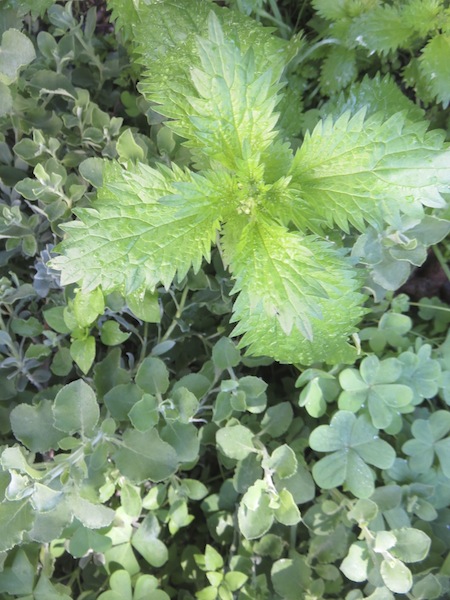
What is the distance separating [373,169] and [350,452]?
0.66 metres

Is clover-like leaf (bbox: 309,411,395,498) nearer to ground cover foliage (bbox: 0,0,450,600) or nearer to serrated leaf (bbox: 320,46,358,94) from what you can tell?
ground cover foliage (bbox: 0,0,450,600)

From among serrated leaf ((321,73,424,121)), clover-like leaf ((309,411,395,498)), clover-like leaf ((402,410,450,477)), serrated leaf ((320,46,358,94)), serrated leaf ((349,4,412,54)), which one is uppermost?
serrated leaf ((349,4,412,54))

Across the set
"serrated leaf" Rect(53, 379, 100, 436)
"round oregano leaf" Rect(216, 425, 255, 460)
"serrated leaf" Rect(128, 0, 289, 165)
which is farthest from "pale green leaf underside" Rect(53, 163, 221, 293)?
"round oregano leaf" Rect(216, 425, 255, 460)

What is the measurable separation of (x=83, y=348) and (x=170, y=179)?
0.40m

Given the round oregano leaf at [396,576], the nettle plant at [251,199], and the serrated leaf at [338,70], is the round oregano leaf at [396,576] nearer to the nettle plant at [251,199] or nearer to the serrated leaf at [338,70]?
the nettle plant at [251,199]

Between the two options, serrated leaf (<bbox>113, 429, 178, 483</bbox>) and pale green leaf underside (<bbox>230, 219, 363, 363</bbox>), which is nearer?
pale green leaf underside (<bbox>230, 219, 363, 363</bbox>)

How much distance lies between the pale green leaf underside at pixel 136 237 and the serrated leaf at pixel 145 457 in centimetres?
32

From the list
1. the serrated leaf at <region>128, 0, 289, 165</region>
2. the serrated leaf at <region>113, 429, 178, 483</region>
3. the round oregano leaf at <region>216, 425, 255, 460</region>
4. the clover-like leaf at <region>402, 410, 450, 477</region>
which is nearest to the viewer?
the serrated leaf at <region>128, 0, 289, 165</region>

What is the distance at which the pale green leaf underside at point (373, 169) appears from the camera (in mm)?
866

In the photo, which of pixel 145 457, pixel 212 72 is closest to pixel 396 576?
pixel 145 457

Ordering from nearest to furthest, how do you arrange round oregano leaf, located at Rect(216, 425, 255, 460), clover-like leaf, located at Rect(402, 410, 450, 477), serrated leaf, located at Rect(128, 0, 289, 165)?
serrated leaf, located at Rect(128, 0, 289, 165), round oregano leaf, located at Rect(216, 425, 255, 460), clover-like leaf, located at Rect(402, 410, 450, 477)

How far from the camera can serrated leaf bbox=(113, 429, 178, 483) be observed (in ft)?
3.31

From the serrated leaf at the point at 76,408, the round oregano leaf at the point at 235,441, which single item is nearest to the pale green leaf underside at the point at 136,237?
the serrated leaf at the point at 76,408

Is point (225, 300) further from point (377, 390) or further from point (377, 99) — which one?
point (377, 99)
